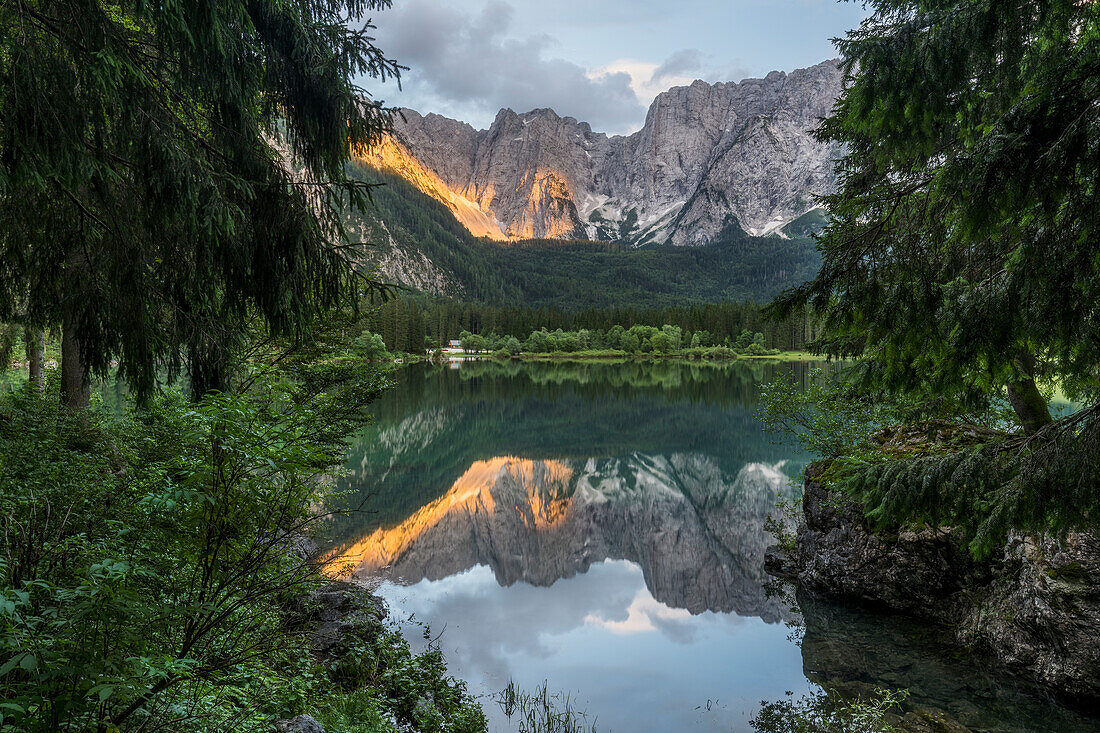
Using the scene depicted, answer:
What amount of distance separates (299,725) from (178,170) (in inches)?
181

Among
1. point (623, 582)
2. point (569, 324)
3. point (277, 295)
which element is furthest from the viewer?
point (569, 324)

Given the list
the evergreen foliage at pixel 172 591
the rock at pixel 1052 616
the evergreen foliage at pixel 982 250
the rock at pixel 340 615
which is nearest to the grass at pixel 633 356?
the rock at pixel 340 615

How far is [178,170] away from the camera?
443 centimetres

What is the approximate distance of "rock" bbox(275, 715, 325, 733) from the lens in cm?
431

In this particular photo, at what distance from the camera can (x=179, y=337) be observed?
497 centimetres

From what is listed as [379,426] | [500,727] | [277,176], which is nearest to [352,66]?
[277,176]

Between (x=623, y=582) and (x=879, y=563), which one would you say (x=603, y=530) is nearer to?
(x=623, y=582)

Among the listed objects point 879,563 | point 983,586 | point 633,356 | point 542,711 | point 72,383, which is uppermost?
point 633,356

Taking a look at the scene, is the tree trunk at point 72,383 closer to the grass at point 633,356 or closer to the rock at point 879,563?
the rock at point 879,563

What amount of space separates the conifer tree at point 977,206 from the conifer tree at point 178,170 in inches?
183

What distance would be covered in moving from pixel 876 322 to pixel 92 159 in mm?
5482

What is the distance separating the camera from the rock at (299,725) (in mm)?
4312

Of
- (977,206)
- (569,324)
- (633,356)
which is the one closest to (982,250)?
(977,206)

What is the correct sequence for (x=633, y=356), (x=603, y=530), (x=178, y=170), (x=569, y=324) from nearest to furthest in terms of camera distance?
(x=178, y=170)
(x=603, y=530)
(x=633, y=356)
(x=569, y=324)
